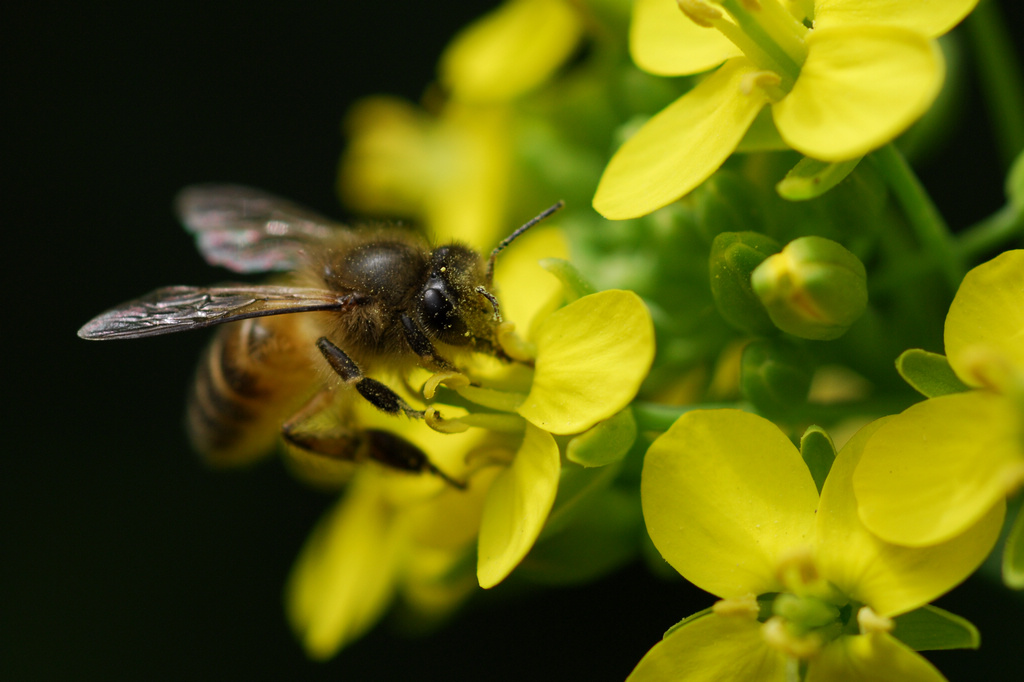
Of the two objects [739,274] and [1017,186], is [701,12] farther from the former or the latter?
[1017,186]

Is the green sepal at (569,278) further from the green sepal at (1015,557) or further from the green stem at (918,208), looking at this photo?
the green sepal at (1015,557)

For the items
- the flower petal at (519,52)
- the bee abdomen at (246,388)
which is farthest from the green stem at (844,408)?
the flower petal at (519,52)

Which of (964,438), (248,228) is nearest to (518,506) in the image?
(964,438)

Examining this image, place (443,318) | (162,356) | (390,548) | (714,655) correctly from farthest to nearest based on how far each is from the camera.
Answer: (162,356), (390,548), (443,318), (714,655)

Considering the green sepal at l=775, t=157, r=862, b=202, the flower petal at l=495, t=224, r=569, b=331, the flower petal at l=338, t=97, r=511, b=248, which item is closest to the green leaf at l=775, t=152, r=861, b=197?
the green sepal at l=775, t=157, r=862, b=202

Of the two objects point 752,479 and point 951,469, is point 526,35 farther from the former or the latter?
point 951,469

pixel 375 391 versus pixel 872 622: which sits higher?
pixel 375 391

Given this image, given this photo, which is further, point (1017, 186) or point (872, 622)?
point (1017, 186)
